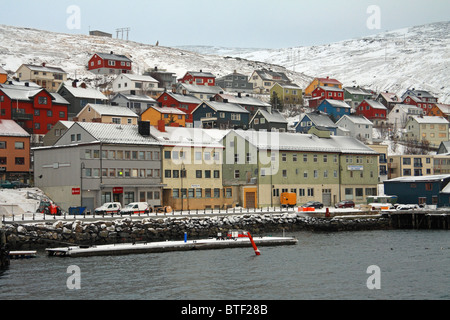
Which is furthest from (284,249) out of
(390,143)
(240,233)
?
(390,143)

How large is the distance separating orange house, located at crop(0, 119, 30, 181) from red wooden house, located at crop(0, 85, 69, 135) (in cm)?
1345

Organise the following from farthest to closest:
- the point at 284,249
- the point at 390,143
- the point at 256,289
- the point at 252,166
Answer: the point at 390,143, the point at 252,166, the point at 284,249, the point at 256,289

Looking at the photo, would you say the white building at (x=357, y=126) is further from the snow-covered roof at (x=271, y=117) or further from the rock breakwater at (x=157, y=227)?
the rock breakwater at (x=157, y=227)

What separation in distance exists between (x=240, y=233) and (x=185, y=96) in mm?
85108

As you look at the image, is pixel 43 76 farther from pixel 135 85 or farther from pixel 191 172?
pixel 191 172

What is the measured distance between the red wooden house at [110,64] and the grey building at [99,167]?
314 feet

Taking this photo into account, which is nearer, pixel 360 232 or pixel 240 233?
pixel 240 233

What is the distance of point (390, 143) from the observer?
5482 inches

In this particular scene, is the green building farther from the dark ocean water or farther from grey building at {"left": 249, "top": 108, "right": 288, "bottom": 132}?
the dark ocean water

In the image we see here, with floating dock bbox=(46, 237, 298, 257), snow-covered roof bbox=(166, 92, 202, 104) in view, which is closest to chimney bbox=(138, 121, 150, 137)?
floating dock bbox=(46, 237, 298, 257)

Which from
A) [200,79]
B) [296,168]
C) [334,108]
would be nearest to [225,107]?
[334,108]

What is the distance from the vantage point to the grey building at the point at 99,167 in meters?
72.9
